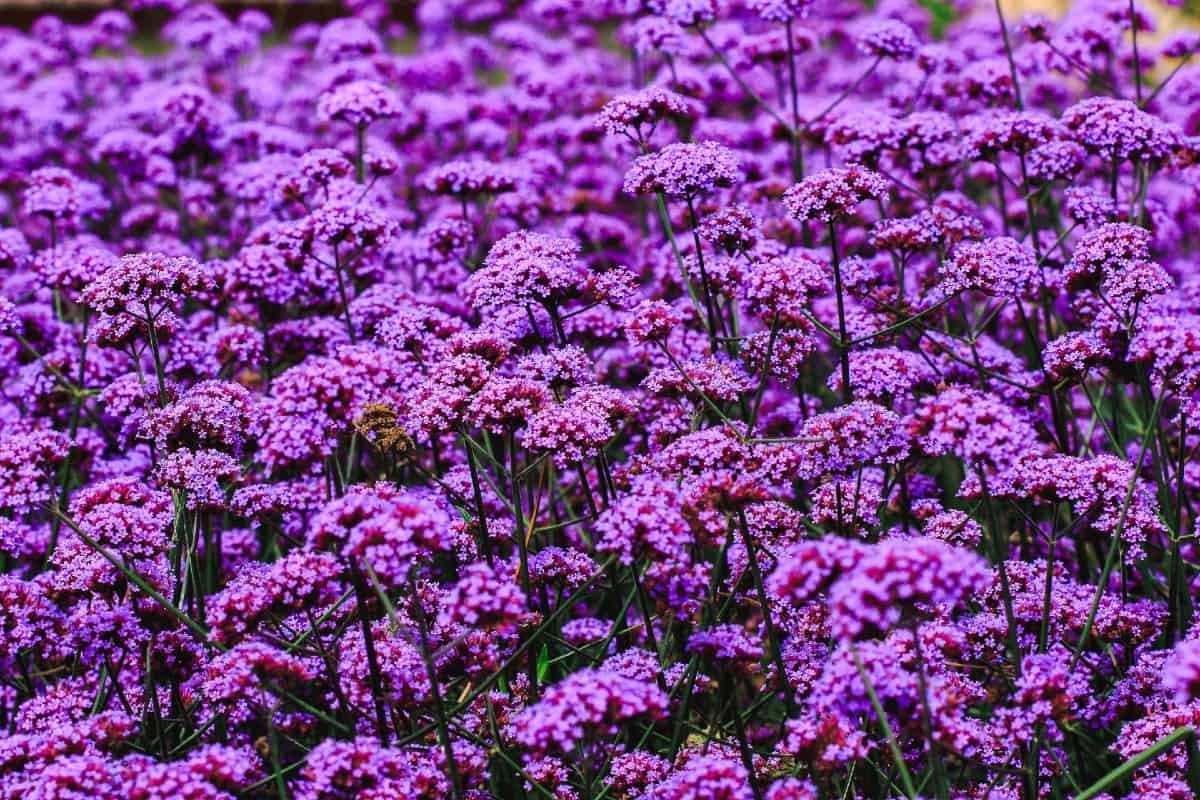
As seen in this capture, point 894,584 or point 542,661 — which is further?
point 542,661

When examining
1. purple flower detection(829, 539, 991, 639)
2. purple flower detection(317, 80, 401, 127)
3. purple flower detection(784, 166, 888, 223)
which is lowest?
purple flower detection(829, 539, 991, 639)

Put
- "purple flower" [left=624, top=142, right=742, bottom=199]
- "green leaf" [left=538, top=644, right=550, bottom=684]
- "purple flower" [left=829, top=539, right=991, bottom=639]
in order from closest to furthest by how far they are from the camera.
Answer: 1. "purple flower" [left=829, top=539, right=991, bottom=639]
2. "green leaf" [left=538, top=644, right=550, bottom=684]
3. "purple flower" [left=624, top=142, right=742, bottom=199]

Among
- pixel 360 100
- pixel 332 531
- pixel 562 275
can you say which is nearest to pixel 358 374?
pixel 332 531

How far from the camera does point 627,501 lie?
354 cm

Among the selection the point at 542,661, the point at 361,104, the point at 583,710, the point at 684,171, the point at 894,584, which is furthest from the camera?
the point at 361,104

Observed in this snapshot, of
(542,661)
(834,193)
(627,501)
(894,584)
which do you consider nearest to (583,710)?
(627,501)

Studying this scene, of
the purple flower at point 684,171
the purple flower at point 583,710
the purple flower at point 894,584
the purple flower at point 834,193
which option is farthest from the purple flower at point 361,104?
the purple flower at point 894,584

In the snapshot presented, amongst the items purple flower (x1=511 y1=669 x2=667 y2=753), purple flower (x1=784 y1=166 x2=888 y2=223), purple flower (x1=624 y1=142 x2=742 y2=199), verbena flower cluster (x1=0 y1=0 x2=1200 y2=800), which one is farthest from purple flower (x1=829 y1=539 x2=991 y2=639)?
purple flower (x1=624 y1=142 x2=742 y2=199)

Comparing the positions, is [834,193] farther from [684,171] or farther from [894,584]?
[894,584]

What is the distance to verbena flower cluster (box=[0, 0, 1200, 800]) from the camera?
3.47m

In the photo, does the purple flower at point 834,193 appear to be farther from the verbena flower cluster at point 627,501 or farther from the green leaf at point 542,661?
the green leaf at point 542,661

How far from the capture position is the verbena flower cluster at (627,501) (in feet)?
11.4

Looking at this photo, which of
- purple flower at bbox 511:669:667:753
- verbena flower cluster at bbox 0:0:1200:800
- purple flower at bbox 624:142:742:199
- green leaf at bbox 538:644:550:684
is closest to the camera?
purple flower at bbox 511:669:667:753

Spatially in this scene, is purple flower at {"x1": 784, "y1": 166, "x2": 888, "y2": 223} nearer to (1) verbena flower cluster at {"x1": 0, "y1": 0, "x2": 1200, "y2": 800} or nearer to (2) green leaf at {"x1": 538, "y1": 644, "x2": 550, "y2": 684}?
(1) verbena flower cluster at {"x1": 0, "y1": 0, "x2": 1200, "y2": 800}
